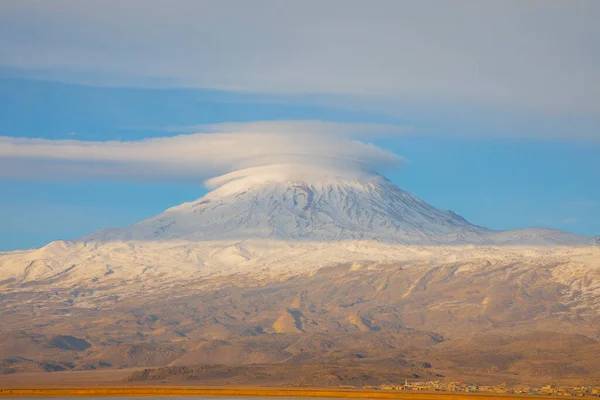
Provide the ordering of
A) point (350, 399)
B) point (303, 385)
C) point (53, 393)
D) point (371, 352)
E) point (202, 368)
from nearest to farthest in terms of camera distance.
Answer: point (350, 399), point (53, 393), point (303, 385), point (202, 368), point (371, 352)

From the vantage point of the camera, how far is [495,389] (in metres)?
122

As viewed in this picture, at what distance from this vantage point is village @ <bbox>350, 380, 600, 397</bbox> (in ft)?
376

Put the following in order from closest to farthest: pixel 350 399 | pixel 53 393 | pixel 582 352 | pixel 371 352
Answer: pixel 350 399
pixel 53 393
pixel 582 352
pixel 371 352

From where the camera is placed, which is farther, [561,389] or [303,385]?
[303,385]

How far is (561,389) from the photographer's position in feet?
401

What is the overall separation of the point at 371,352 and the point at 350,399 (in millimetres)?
83698

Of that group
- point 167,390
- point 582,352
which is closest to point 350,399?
point 167,390

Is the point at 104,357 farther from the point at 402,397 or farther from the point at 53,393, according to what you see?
the point at 402,397

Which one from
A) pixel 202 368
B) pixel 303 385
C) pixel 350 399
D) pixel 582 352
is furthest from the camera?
pixel 582 352

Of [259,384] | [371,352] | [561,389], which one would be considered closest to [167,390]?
[259,384]

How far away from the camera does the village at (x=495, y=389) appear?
376ft

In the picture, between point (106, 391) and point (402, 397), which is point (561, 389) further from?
point (106, 391)

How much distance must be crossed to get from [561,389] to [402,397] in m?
26.4

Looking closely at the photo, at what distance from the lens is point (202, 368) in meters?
151
